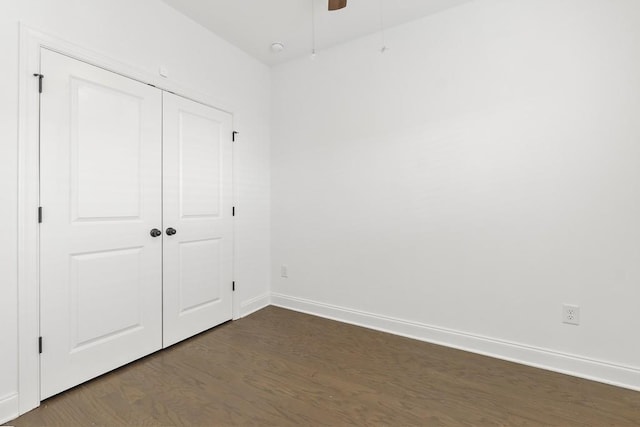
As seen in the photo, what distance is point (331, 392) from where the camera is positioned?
183cm

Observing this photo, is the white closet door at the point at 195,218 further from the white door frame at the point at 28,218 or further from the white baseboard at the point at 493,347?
the white baseboard at the point at 493,347

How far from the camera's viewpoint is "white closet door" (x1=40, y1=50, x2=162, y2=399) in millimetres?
1762

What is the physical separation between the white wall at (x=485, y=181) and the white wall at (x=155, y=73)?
0.48 meters

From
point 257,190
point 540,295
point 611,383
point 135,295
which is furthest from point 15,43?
point 611,383

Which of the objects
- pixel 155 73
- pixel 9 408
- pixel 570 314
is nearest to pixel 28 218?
pixel 9 408

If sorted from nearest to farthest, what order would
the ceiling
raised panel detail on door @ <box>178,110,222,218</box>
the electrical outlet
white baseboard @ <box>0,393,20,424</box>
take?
white baseboard @ <box>0,393,20,424</box>
the electrical outlet
the ceiling
raised panel detail on door @ <box>178,110,222,218</box>

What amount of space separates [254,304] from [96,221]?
1771 mm

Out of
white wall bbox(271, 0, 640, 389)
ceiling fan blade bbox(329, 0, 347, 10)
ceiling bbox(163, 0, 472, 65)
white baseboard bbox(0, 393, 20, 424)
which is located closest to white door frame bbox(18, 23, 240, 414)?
white baseboard bbox(0, 393, 20, 424)

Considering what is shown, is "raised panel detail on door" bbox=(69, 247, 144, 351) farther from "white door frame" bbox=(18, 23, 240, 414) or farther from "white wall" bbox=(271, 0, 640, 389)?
"white wall" bbox=(271, 0, 640, 389)

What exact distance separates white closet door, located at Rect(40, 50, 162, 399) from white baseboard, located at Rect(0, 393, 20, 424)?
0.13m

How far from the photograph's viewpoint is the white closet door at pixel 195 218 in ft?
7.93

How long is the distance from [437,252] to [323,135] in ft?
5.29

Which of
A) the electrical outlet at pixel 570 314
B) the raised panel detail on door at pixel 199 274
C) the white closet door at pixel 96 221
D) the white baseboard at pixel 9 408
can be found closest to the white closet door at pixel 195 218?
the raised panel detail on door at pixel 199 274

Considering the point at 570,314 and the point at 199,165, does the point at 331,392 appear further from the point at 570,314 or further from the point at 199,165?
the point at 199,165
